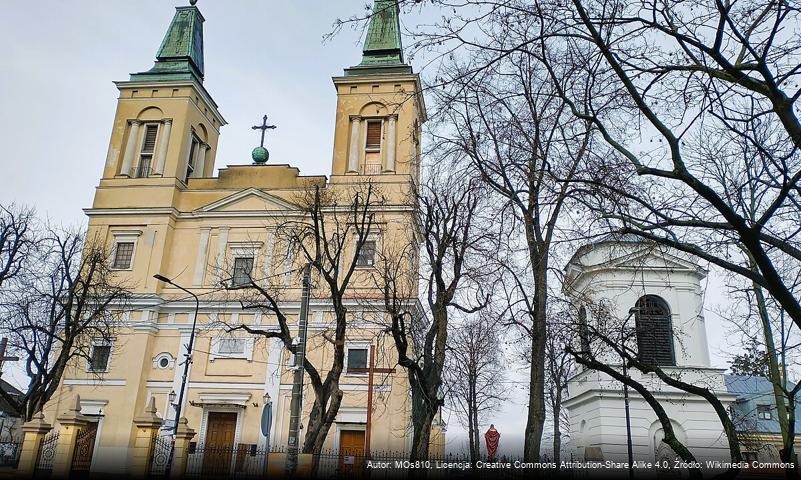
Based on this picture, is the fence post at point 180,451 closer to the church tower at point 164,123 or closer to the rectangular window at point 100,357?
the rectangular window at point 100,357

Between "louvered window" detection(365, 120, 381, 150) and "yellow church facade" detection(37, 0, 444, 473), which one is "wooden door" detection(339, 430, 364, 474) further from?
"louvered window" detection(365, 120, 381, 150)

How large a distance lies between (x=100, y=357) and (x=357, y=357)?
12310 millimetres

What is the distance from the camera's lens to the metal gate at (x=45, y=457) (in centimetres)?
1966

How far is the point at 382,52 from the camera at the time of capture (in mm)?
35594

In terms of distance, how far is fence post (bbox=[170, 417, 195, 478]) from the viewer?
69.6ft

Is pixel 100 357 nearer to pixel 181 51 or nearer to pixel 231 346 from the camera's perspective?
pixel 231 346

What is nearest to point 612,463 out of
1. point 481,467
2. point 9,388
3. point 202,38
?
point 481,467

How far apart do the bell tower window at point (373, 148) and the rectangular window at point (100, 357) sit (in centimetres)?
1494

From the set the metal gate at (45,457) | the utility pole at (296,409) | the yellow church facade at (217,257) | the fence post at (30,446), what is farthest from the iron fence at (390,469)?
the fence post at (30,446)

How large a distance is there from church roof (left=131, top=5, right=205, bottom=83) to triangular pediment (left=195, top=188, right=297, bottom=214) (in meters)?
7.52

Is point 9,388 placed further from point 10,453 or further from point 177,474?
point 177,474

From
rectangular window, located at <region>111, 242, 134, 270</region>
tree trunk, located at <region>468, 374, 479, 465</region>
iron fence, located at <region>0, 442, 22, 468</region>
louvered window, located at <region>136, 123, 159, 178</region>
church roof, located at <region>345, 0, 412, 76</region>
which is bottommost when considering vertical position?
iron fence, located at <region>0, 442, 22, 468</region>

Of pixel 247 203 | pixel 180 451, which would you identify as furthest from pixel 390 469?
pixel 247 203

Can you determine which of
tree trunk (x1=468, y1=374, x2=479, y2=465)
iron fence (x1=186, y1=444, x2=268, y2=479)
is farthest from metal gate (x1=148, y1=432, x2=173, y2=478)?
tree trunk (x1=468, y1=374, x2=479, y2=465)
